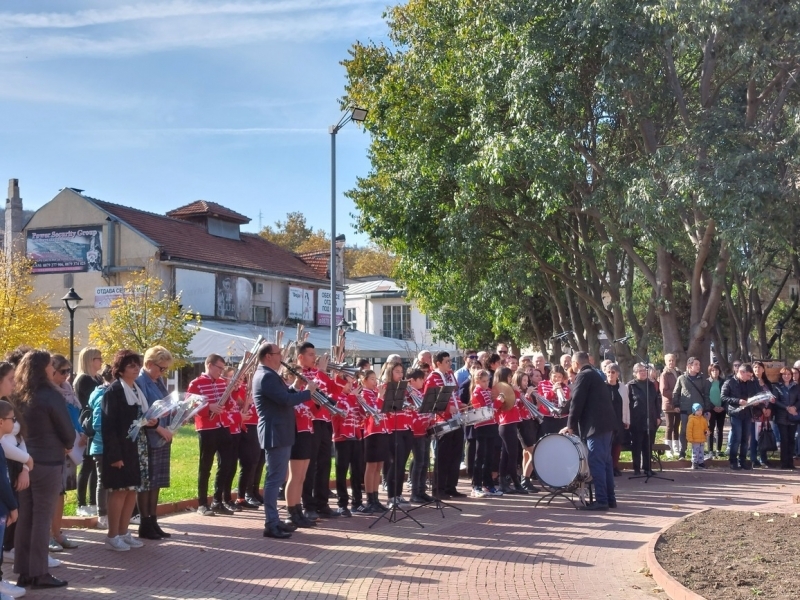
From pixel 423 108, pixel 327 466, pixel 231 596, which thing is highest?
pixel 423 108

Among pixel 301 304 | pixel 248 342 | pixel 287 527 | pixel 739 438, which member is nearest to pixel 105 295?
pixel 248 342

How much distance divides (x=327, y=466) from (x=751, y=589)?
6.04 meters

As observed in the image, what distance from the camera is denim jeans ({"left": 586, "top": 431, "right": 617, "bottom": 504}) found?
12.7m

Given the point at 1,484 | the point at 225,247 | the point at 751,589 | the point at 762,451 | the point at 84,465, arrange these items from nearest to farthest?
the point at 1,484 → the point at 751,589 → the point at 84,465 → the point at 762,451 → the point at 225,247

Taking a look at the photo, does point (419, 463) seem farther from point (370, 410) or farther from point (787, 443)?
point (787, 443)

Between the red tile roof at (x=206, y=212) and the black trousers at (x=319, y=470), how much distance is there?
38099mm

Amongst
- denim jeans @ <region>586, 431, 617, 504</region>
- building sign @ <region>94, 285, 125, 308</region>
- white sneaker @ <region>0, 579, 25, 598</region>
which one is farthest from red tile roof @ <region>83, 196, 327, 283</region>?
white sneaker @ <region>0, 579, 25, 598</region>

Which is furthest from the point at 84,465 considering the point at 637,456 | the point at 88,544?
the point at 637,456

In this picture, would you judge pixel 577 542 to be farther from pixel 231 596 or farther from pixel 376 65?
pixel 376 65

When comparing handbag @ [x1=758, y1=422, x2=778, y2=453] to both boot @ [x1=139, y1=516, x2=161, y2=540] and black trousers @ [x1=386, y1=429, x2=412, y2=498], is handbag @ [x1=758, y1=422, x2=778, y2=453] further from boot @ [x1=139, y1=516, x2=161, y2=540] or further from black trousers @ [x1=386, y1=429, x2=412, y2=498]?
boot @ [x1=139, y1=516, x2=161, y2=540]

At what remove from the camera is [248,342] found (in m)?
35.8

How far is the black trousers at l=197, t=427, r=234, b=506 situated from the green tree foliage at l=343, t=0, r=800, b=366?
415 inches

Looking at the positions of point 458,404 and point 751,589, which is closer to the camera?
point 751,589

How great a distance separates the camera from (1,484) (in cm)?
712
